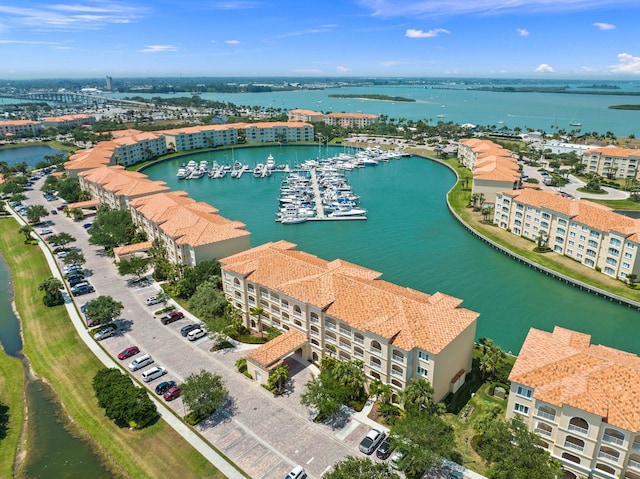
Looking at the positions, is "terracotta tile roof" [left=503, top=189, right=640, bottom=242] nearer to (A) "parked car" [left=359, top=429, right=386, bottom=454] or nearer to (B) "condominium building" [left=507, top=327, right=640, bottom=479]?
(B) "condominium building" [left=507, top=327, right=640, bottom=479]

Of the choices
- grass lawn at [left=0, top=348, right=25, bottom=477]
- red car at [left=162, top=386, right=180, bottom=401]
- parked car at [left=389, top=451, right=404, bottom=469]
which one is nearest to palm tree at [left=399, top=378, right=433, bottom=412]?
parked car at [left=389, top=451, right=404, bottom=469]

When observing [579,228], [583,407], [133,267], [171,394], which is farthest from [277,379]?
[579,228]

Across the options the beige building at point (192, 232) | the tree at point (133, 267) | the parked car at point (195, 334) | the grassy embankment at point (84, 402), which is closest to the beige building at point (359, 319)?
the parked car at point (195, 334)

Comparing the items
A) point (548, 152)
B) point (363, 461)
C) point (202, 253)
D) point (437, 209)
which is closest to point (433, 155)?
point (548, 152)

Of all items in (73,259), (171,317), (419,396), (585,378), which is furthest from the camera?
(73,259)

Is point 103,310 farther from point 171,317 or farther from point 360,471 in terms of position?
point 360,471

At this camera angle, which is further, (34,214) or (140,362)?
(34,214)

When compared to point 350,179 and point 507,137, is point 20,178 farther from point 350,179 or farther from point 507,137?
point 507,137

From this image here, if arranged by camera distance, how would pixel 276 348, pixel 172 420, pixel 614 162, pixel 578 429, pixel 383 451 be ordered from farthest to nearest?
pixel 614 162, pixel 276 348, pixel 172 420, pixel 383 451, pixel 578 429
